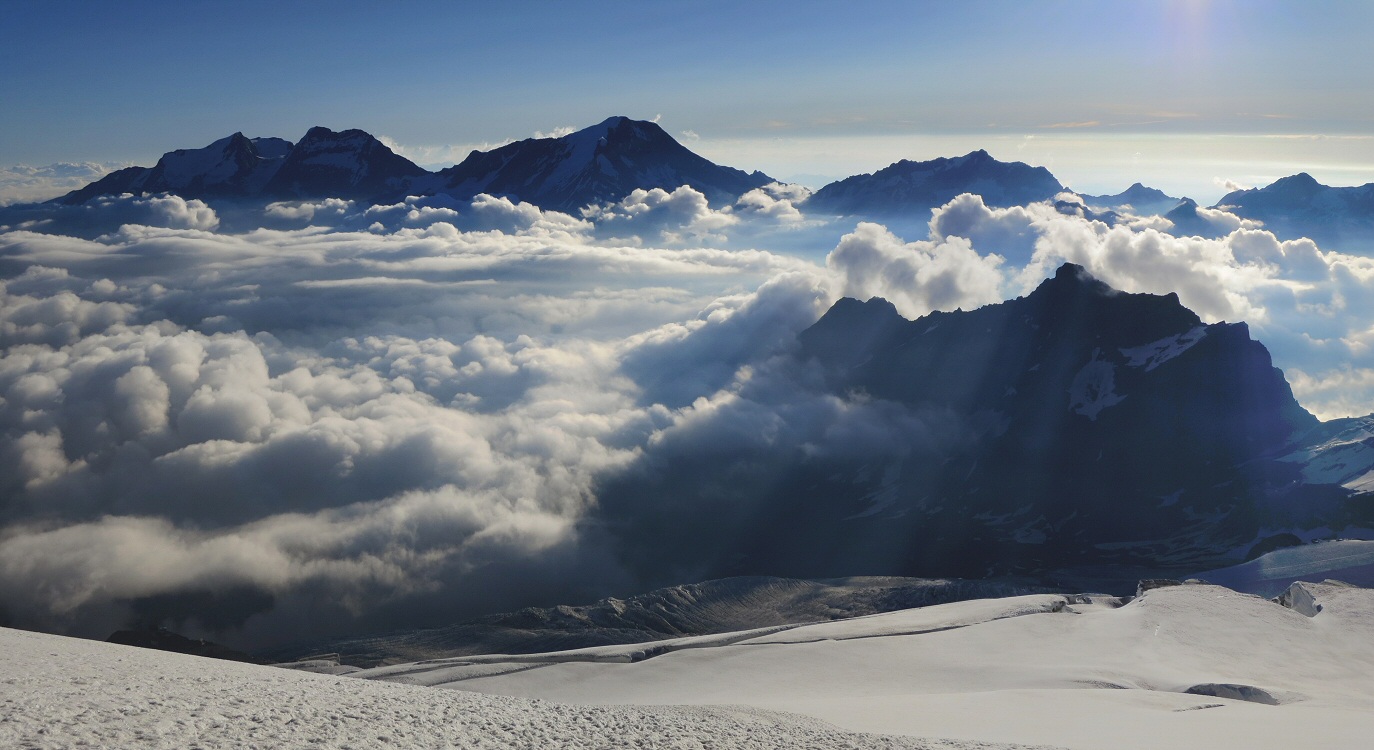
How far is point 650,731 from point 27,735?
19318mm

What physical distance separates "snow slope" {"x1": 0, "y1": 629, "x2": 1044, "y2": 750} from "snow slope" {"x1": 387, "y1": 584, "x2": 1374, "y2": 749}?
1163cm

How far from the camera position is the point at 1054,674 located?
212 feet

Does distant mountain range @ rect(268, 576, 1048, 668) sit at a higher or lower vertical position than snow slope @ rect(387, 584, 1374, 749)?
lower

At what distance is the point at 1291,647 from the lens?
257 feet

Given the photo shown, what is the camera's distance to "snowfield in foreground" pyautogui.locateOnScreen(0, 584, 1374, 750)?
85.3ft

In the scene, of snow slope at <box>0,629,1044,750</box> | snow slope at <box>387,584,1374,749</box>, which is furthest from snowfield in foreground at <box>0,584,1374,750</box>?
snow slope at <box>387,584,1374,749</box>

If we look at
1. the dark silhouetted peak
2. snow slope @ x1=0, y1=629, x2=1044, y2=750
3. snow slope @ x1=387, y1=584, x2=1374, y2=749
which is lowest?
the dark silhouetted peak

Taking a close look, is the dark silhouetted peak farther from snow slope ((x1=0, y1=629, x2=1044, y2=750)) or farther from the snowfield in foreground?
snow slope ((x1=0, y1=629, x2=1044, y2=750))

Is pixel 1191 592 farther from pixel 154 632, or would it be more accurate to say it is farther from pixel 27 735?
pixel 154 632

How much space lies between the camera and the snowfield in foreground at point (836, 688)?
25984 millimetres

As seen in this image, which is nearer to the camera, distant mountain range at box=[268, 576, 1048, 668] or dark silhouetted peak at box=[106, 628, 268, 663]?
distant mountain range at box=[268, 576, 1048, 668]

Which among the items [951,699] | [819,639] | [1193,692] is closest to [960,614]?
[819,639]

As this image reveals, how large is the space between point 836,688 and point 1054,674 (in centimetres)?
1771

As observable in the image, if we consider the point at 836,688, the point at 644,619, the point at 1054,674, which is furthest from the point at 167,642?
the point at 1054,674
